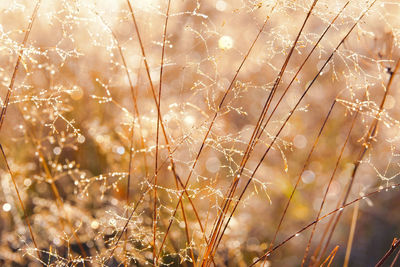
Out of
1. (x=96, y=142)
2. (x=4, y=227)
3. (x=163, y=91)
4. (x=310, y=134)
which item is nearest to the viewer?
(x=4, y=227)

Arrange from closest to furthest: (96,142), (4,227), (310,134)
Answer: (4,227) < (96,142) < (310,134)

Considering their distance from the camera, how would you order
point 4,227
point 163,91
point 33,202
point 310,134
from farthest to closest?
point 310,134 → point 163,91 → point 33,202 → point 4,227

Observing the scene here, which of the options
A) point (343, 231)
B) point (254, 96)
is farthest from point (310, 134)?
point (343, 231)

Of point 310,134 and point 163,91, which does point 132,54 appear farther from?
point 310,134

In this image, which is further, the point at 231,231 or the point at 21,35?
the point at 21,35

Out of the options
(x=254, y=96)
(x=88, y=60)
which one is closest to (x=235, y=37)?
(x=254, y=96)

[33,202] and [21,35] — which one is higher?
[21,35]

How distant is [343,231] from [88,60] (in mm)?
2422

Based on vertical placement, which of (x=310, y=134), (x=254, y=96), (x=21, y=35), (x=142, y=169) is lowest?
(x=142, y=169)

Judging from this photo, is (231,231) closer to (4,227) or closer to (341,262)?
(341,262)

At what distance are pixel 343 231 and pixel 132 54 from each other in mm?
2145

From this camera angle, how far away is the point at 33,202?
243cm

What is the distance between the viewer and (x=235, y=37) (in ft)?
10.4

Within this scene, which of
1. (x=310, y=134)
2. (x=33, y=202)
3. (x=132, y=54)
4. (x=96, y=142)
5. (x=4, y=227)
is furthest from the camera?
(x=310, y=134)
